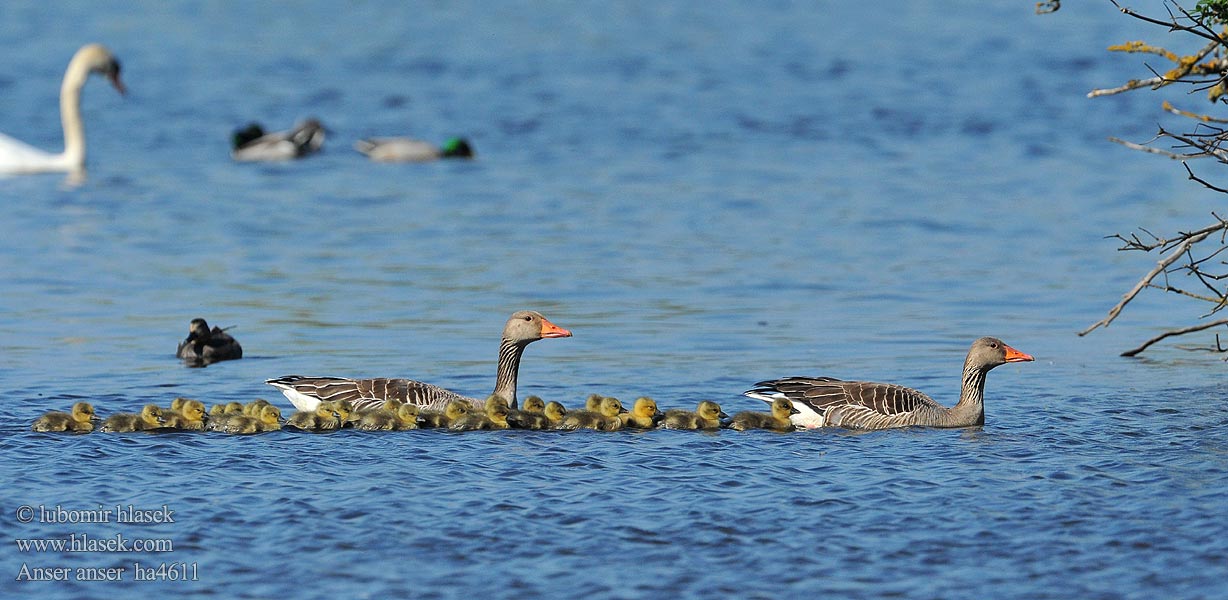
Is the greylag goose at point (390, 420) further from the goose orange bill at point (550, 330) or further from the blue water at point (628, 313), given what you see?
the goose orange bill at point (550, 330)

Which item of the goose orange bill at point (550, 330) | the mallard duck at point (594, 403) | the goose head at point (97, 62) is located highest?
the goose head at point (97, 62)

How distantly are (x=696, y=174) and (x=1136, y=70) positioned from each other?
52.8 feet

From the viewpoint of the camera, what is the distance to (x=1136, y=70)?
39312 millimetres

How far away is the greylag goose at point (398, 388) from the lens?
12.9 m

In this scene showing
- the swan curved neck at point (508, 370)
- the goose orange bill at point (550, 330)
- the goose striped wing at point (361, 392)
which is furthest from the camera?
the swan curved neck at point (508, 370)

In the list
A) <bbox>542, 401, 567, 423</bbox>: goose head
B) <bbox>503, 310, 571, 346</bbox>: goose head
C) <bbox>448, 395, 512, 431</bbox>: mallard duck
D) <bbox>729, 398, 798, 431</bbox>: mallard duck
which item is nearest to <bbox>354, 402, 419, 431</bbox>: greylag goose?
<bbox>448, 395, 512, 431</bbox>: mallard duck

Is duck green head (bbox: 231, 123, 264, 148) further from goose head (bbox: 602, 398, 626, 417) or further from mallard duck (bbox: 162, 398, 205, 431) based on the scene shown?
goose head (bbox: 602, 398, 626, 417)

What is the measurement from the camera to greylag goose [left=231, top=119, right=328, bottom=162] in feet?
101

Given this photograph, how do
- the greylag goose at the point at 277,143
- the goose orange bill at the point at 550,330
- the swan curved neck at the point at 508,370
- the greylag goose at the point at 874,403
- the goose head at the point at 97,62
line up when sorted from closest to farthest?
1. the greylag goose at the point at 874,403
2. the goose orange bill at the point at 550,330
3. the swan curved neck at the point at 508,370
4. the goose head at the point at 97,62
5. the greylag goose at the point at 277,143

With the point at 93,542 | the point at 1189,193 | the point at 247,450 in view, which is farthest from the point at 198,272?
the point at 1189,193

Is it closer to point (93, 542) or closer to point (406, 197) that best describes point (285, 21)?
point (406, 197)

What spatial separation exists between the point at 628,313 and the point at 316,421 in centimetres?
607

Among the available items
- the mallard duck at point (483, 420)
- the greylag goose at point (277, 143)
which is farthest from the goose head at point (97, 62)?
the mallard duck at point (483, 420)

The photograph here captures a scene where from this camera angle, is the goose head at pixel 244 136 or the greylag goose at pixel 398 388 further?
the goose head at pixel 244 136
